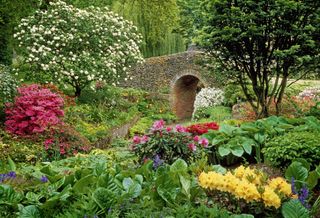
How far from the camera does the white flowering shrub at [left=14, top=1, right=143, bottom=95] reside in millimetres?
15008

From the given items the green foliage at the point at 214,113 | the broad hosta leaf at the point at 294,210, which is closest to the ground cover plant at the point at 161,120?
the broad hosta leaf at the point at 294,210

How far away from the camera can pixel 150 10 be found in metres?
24.6

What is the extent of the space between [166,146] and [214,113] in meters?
10.5

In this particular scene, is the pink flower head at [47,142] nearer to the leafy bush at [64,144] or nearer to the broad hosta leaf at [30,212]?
the leafy bush at [64,144]

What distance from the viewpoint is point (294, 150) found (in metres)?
5.87

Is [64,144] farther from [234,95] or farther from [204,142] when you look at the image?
[234,95]

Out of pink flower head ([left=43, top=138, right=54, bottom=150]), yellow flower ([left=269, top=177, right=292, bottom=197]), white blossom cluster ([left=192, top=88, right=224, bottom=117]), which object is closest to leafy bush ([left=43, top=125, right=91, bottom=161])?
pink flower head ([left=43, top=138, right=54, bottom=150])

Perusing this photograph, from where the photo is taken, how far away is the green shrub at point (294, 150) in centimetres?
584

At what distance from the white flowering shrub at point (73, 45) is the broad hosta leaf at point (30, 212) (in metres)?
10.7

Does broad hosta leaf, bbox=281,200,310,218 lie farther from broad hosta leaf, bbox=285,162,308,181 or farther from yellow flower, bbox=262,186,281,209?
broad hosta leaf, bbox=285,162,308,181

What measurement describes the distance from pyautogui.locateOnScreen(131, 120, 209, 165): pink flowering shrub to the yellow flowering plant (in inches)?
78.3

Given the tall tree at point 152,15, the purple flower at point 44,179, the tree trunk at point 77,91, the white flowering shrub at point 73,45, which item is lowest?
the tree trunk at point 77,91

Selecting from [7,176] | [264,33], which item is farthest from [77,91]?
[7,176]

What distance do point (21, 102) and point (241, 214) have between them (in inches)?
299
